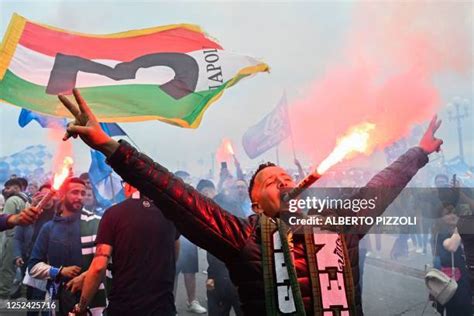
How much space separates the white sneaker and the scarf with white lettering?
823mm

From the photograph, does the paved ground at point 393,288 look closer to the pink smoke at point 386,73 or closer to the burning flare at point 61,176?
the pink smoke at point 386,73

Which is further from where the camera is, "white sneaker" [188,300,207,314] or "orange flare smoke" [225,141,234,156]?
"white sneaker" [188,300,207,314]

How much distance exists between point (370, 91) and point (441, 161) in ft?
1.72

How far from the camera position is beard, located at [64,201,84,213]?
254 cm

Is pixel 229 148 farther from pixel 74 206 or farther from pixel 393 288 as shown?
pixel 393 288

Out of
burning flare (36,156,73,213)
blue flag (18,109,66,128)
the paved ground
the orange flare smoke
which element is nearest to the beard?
burning flare (36,156,73,213)

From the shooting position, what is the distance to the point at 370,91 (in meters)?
2.33

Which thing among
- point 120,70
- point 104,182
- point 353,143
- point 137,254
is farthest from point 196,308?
point 120,70

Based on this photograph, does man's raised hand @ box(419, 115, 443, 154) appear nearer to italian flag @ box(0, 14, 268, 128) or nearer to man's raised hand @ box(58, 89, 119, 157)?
italian flag @ box(0, 14, 268, 128)

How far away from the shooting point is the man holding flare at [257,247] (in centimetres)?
168

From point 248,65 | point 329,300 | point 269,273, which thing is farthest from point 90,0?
point 329,300

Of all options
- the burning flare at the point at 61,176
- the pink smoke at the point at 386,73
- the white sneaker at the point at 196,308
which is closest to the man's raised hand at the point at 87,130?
the burning flare at the point at 61,176

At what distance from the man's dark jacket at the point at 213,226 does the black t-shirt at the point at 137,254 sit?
570mm

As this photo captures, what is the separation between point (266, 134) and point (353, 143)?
0.45 meters
